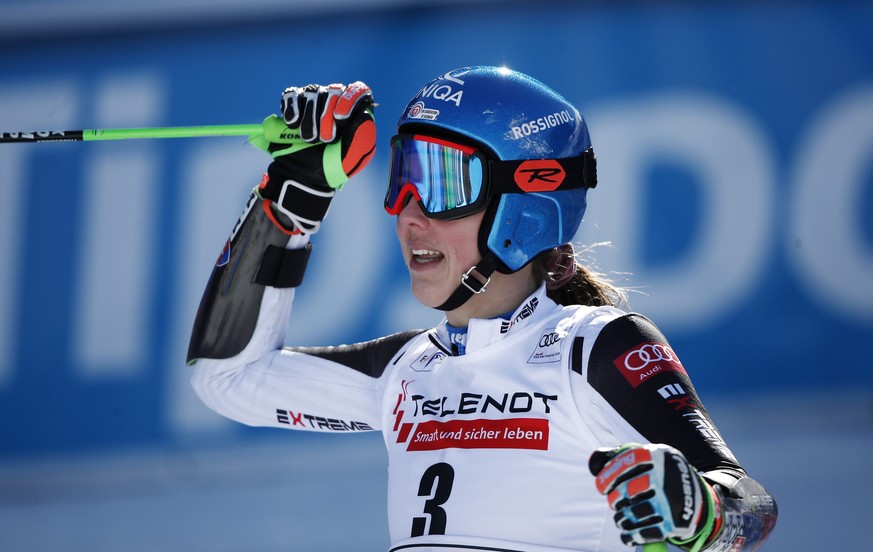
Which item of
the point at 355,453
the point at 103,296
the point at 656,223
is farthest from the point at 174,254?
the point at 656,223

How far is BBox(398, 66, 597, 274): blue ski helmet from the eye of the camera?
107 inches

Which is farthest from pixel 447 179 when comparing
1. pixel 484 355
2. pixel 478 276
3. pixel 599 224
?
pixel 599 224

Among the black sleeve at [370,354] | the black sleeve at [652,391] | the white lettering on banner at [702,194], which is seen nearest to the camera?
the black sleeve at [652,391]

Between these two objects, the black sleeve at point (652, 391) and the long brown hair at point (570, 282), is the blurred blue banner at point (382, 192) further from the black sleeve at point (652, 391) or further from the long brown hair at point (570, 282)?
the black sleeve at point (652, 391)

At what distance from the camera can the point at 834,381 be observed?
4.85 metres

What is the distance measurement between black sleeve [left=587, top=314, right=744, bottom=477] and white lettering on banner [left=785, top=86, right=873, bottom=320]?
2.70 m

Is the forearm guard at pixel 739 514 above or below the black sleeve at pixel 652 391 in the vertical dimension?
below

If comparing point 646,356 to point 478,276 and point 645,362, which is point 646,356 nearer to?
point 645,362

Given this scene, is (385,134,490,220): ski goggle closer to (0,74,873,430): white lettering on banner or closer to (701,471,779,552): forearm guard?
(701,471,779,552): forearm guard

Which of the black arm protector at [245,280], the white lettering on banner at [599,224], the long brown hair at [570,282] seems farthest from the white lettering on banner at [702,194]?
the black arm protector at [245,280]

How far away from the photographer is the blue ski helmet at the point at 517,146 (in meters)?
2.71

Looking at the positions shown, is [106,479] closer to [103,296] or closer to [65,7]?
[103,296]

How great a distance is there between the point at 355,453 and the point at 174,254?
142 cm

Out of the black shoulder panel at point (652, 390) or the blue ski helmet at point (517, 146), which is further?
the blue ski helmet at point (517, 146)
